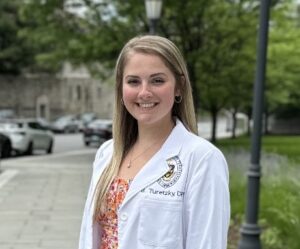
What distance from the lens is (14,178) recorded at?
15.3 meters

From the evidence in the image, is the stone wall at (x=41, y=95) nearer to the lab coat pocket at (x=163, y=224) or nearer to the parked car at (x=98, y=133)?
the parked car at (x=98, y=133)

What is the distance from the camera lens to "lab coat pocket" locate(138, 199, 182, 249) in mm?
2230

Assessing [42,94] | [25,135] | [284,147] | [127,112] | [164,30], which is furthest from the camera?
[42,94]

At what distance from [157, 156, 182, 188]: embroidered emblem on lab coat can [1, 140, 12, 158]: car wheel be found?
22378mm

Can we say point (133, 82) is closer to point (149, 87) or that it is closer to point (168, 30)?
point (149, 87)

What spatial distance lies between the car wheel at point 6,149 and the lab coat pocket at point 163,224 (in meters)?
22.4

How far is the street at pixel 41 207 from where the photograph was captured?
25.7ft

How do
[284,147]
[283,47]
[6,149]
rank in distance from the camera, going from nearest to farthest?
1. [284,147]
2. [283,47]
3. [6,149]

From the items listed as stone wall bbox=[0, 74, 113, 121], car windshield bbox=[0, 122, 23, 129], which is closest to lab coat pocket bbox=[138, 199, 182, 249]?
car windshield bbox=[0, 122, 23, 129]

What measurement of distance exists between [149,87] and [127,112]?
0.33 metres

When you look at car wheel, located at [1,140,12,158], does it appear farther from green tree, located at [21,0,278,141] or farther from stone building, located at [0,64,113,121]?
stone building, located at [0,64,113,121]

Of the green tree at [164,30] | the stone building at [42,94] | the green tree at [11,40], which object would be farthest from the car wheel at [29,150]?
the stone building at [42,94]

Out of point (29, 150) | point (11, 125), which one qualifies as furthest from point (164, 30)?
point (29, 150)

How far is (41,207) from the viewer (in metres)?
10.4
